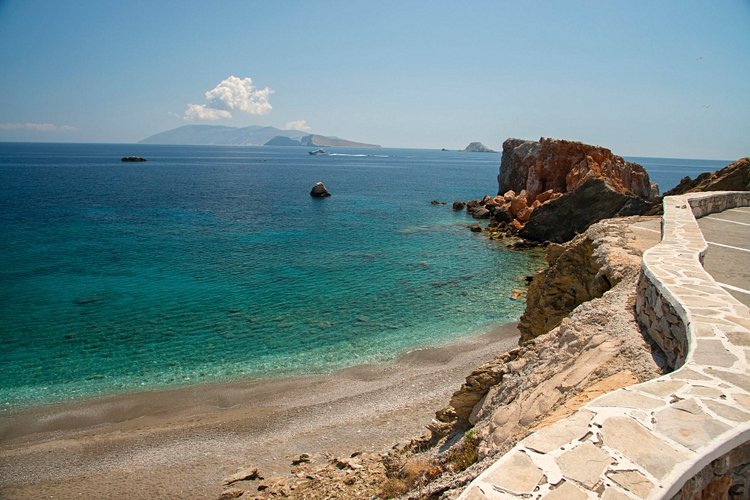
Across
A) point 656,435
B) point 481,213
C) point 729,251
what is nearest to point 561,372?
point 656,435

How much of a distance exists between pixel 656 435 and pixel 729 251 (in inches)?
382

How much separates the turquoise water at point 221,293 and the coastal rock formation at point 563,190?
18.3 ft

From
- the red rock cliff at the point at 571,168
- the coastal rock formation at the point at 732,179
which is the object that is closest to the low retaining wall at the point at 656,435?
the coastal rock formation at the point at 732,179

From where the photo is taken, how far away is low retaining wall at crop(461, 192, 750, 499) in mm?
3424

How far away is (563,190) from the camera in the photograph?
5075 cm

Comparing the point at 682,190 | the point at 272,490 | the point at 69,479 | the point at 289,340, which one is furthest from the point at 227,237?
the point at 682,190

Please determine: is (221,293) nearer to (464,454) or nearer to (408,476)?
(408,476)

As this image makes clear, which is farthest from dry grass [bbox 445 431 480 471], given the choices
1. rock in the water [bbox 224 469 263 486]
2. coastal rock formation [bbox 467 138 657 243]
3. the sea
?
coastal rock formation [bbox 467 138 657 243]

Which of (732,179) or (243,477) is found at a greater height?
(732,179)

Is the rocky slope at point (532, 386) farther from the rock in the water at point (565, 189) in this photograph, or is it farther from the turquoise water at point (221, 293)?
the rock in the water at point (565, 189)

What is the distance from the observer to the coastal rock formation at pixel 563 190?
3928 cm

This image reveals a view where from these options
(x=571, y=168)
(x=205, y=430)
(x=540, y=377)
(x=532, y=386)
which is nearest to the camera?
(x=532, y=386)

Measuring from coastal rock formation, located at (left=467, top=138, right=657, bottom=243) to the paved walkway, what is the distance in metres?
21.0

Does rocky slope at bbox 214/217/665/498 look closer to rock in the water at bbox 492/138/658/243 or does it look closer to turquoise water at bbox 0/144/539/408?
turquoise water at bbox 0/144/539/408
